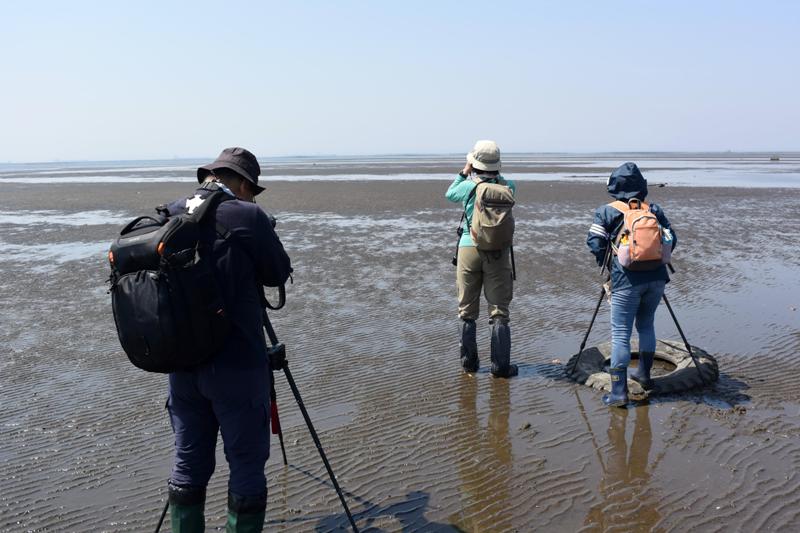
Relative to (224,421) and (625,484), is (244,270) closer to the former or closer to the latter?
(224,421)

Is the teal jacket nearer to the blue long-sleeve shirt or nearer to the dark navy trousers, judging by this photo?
the blue long-sleeve shirt

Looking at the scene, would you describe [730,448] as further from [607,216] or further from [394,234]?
[394,234]

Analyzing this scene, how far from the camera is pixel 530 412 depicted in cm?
601

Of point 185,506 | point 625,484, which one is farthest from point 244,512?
point 625,484

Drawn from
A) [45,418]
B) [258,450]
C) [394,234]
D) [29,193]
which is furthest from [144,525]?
[29,193]

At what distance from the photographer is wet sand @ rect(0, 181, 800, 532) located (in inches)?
173

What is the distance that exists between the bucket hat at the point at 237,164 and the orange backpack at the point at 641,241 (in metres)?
3.49

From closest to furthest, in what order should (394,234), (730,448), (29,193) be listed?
(730,448)
(394,234)
(29,193)

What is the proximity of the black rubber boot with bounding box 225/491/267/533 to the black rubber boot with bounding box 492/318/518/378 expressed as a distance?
386 cm

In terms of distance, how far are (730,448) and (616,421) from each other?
920mm

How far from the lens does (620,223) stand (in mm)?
5914

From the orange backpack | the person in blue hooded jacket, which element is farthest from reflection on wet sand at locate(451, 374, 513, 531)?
the orange backpack

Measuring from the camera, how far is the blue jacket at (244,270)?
312cm

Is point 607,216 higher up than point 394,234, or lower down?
higher up
